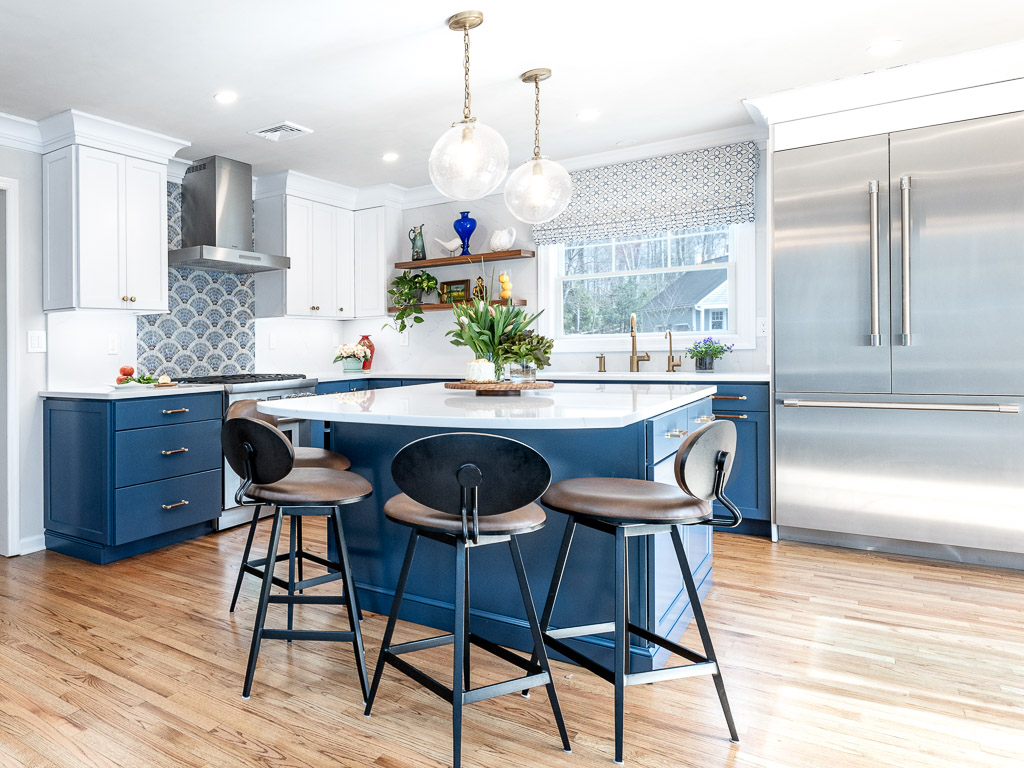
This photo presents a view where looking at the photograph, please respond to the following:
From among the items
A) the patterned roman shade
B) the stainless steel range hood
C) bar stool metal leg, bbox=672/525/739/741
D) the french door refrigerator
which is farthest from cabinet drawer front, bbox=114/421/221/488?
the french door refrigerator

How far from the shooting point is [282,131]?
12.5ft

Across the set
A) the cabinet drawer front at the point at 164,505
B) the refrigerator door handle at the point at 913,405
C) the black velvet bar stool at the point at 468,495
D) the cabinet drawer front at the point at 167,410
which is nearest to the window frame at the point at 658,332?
the refrigerator door handle at the point at 913,405

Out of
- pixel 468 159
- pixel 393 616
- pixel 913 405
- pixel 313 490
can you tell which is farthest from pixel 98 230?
pixel 913 405

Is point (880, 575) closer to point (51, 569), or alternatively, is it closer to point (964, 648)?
point (964, 648)

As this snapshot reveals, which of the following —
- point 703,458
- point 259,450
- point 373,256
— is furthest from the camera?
point 373,256

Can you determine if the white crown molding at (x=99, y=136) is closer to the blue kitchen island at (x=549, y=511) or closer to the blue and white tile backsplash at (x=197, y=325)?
the blue and white tile backsplash at (x=197, y=325)

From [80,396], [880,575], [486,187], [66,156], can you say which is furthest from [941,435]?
[66,156]

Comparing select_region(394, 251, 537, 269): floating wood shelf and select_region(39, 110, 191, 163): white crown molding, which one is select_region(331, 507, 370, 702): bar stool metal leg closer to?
select_region(39, 110, 191, 163): white crown molding

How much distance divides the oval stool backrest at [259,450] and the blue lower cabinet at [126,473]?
1.77 m

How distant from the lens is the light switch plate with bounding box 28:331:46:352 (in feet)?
11.6

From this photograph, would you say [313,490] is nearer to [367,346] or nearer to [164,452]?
[164,452]

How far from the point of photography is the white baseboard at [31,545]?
138 inches

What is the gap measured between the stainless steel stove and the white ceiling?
60.1 inches

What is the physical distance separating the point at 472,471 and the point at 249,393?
2.90 metres
